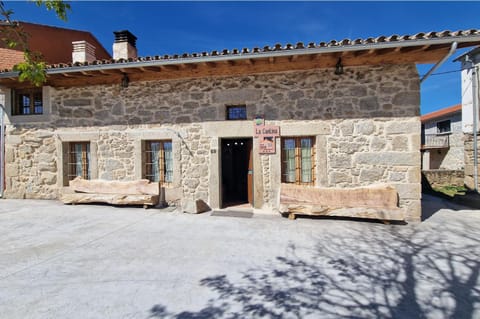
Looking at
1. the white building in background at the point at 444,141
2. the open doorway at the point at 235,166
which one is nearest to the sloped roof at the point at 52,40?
the open doorway at the point at 235,166

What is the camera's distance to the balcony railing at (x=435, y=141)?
696 inches

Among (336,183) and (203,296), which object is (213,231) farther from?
(336,183)

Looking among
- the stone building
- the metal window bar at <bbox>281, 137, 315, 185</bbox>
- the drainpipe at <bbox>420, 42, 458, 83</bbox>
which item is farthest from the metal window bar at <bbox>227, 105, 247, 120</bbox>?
the drainpipe at <bbox>420, 42, 458, 83</bbox>

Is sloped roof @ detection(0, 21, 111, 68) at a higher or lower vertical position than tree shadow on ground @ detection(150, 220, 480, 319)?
higher

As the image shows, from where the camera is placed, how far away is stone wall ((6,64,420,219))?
16.5ft

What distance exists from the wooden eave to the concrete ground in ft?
12.1

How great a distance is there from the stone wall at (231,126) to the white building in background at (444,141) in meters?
17.2

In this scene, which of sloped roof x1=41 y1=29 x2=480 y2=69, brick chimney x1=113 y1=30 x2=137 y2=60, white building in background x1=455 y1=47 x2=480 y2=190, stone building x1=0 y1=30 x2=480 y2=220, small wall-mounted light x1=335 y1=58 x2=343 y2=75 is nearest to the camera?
sloped roof x1=41 y1=29 x2=480 y2=69

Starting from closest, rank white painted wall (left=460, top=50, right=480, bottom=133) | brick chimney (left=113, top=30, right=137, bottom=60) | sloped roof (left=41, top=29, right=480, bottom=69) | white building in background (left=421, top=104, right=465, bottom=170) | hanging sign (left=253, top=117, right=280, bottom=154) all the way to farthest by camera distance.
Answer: sloped roof (left=41, top=29, right=480, bottom=69)
hanging sign (left=253, top=117, right=280, bottom=154)
brick chimney (left=113, top=30, right=137, bottom=60)
white painted wall (left=460, top=50, right=480, bottom=133)
white building in background (left=421, top=104, right=465, bottom=170)

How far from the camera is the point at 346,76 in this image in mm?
5250

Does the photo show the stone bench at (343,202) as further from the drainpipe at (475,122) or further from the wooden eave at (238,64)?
the drainpipe at (475,122)

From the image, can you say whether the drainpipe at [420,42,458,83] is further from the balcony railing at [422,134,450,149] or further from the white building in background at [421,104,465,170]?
the balcony railing at [422,134,450,149]

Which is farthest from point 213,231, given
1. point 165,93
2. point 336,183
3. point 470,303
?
point 165,93

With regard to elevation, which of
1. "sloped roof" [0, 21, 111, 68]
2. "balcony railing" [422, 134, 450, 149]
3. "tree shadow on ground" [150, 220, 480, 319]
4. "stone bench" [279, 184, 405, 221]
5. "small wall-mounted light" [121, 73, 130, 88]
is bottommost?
"tree shadow on ground" [150, 220, 480, 319]
